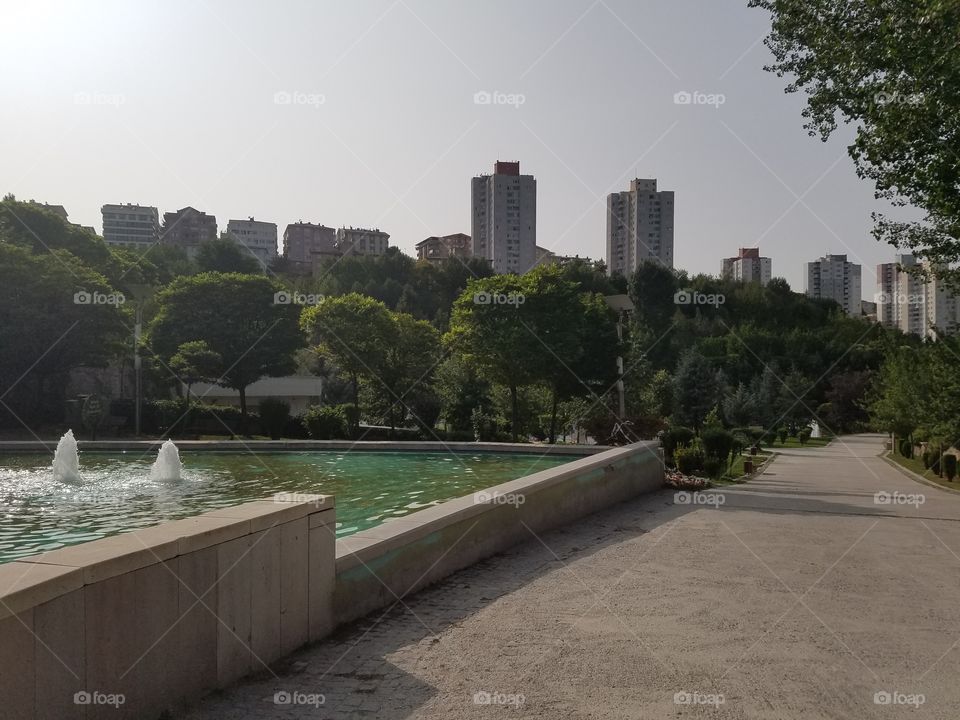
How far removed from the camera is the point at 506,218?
4931 inches

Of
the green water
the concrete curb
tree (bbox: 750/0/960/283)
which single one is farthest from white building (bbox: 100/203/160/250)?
tree (bbox: 750/0/960/283)

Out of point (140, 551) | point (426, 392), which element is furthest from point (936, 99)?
point (426, 392)

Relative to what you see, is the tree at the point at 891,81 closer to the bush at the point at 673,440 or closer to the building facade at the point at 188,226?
the bush at the point at 673,440

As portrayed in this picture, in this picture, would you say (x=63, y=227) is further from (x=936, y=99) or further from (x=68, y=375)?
(x=936, y=99)

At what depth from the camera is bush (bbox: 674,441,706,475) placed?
66.8ft

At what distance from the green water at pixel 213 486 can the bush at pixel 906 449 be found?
1302 inches

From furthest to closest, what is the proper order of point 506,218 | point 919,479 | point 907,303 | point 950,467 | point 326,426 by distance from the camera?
point 506,218 < point 907,303 < point 326,426 < point 919,479 < point 950,467

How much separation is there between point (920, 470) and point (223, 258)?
66.3 meters

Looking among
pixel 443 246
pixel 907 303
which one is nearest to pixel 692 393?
pixel 907 303

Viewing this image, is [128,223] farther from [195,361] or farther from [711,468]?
[711,468]

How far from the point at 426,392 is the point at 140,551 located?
39073mm

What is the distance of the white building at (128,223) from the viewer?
18475cm

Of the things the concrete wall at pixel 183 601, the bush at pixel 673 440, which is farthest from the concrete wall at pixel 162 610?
the bush at pixel 673 440

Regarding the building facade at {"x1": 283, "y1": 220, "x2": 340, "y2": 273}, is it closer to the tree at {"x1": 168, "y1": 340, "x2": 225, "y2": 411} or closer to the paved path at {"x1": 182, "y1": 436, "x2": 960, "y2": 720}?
the tree at {"x1": 168, "y1": 340, "x2": 225, "y2": 411}
